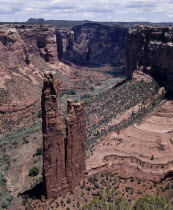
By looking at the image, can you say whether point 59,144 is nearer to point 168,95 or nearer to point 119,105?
point 168,95

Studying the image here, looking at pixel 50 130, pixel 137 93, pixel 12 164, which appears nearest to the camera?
pixel 50 130

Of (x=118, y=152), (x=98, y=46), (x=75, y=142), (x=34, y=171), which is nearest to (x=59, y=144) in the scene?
(x=75, y=142)

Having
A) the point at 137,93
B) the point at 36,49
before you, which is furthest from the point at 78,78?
the point at 137,93

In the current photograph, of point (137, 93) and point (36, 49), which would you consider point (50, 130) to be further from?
point (36, 49)

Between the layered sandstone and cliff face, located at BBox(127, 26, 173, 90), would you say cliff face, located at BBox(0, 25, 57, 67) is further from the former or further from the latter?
the layered sandstone

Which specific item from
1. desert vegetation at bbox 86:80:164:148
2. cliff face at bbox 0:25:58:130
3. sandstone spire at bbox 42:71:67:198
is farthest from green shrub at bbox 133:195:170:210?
cliff face at bbox 0:25:58:130

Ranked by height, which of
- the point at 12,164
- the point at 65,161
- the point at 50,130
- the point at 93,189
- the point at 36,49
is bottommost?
the point at 12,164

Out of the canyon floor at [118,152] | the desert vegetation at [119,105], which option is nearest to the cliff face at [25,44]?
the canyon floor at [118,152]
